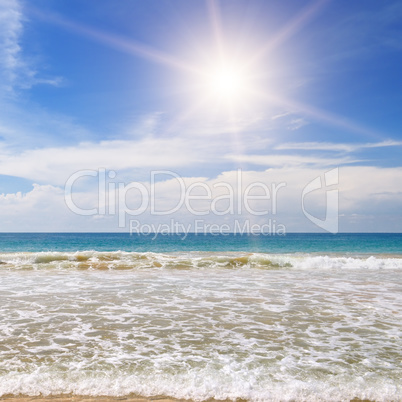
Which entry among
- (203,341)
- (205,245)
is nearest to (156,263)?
(203,341)

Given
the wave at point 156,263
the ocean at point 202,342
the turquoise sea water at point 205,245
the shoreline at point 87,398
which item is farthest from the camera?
the turquoise sea water at point 205,245

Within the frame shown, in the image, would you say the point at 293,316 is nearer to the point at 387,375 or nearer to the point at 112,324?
the point at 387,375

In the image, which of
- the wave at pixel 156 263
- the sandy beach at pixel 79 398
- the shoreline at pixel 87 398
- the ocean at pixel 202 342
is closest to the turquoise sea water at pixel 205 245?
the wave at pixel 156 263

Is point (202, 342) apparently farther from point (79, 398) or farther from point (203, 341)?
point (79, 398)

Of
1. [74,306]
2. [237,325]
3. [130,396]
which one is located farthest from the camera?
[74,306]

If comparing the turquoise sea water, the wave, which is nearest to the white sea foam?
the wave

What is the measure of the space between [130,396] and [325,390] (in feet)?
8.62

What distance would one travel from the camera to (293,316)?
8852 mm

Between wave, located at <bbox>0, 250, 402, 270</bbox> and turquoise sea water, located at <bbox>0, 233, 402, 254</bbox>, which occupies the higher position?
wave, located at <bbox>0, 250, 402, 270</bbox>

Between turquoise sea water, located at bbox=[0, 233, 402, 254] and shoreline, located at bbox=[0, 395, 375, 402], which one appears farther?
turquoise sea water, located at bbox=[0, 233, 402, 254]

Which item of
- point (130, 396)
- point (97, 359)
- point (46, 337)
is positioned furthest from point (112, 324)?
point (130, 396)

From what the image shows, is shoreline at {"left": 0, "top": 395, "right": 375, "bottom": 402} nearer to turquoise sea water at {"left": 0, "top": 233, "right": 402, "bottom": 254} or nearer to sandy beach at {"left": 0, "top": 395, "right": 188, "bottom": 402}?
sandy beach at {"left": 0, "top": 395, "right": 188, "bottom": 402}

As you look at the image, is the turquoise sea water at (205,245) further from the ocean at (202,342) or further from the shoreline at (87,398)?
the shoreline at (87,398)

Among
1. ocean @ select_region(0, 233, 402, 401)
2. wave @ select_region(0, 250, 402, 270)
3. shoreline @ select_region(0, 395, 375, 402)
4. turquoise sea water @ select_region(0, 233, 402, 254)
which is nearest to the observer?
shoreline @ select_region(0, 395, 375, 402)
